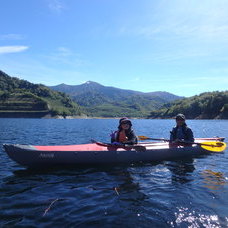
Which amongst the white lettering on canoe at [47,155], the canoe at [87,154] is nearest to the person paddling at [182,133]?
the canoe at [87,154]

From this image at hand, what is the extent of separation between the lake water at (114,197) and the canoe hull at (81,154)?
49 cm

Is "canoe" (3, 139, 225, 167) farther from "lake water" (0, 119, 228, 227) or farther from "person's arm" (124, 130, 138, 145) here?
"lake water" (0, 119, 228, 227)

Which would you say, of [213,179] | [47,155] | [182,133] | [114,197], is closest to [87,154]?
[47,155]

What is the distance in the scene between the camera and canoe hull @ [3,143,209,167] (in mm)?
10883

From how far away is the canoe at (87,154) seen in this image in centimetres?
1090

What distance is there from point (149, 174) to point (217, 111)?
14515 cm

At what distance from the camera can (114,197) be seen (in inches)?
326

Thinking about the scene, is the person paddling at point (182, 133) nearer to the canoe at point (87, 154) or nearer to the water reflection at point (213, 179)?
the canoe at point (87, 154)

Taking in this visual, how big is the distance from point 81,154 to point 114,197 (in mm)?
3995

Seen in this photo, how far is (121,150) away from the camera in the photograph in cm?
1289

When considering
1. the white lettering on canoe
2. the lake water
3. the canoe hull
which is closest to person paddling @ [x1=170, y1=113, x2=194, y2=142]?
the canoe hull

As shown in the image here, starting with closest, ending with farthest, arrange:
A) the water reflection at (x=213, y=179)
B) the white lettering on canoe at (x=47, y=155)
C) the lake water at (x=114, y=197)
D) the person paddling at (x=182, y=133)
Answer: the lake water at (x=114, y=197) < the water reflection at (x=213, y=179) < the white lettering on canoe at (x=47, y=155) < the person paddling at (x=182, y=133)

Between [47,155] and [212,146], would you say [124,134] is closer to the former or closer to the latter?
[47,155]

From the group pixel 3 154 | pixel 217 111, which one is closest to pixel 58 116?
pixel 217 111
